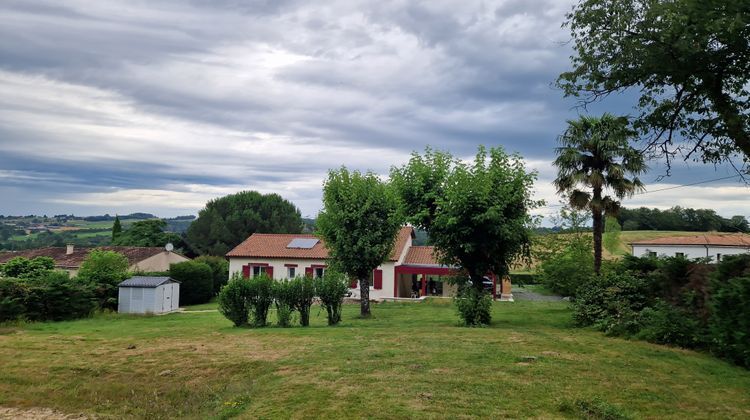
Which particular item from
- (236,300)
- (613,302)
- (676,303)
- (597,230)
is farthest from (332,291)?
(597,230)

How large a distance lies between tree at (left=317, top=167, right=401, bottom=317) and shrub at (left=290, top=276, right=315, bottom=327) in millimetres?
5075

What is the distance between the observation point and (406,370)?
9.34 meters

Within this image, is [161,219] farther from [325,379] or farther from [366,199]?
[325,379]

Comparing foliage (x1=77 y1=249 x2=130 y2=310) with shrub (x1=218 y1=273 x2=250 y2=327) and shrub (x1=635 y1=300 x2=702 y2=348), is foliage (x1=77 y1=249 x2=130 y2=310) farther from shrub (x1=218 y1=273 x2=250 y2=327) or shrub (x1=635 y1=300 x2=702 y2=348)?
shrub (x1=635 y1=300 x2=702 y2=348)

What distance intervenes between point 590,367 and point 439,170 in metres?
13.1

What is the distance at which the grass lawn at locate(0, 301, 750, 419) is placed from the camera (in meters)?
7.42

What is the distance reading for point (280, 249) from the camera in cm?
4159

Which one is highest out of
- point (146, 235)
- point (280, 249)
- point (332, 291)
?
point (146, 235)

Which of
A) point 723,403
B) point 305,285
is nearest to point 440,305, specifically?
point 305,285

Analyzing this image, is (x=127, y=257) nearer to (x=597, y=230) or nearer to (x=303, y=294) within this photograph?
(x=303, y=294)

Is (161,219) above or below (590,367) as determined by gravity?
above

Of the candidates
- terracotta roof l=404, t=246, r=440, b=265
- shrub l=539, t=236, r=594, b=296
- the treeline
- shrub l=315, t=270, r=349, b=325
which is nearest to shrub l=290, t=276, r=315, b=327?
shrub l=315, t=270, r=349, b=325

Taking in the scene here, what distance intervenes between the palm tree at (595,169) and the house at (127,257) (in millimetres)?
34652

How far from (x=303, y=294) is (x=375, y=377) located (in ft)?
33.5
